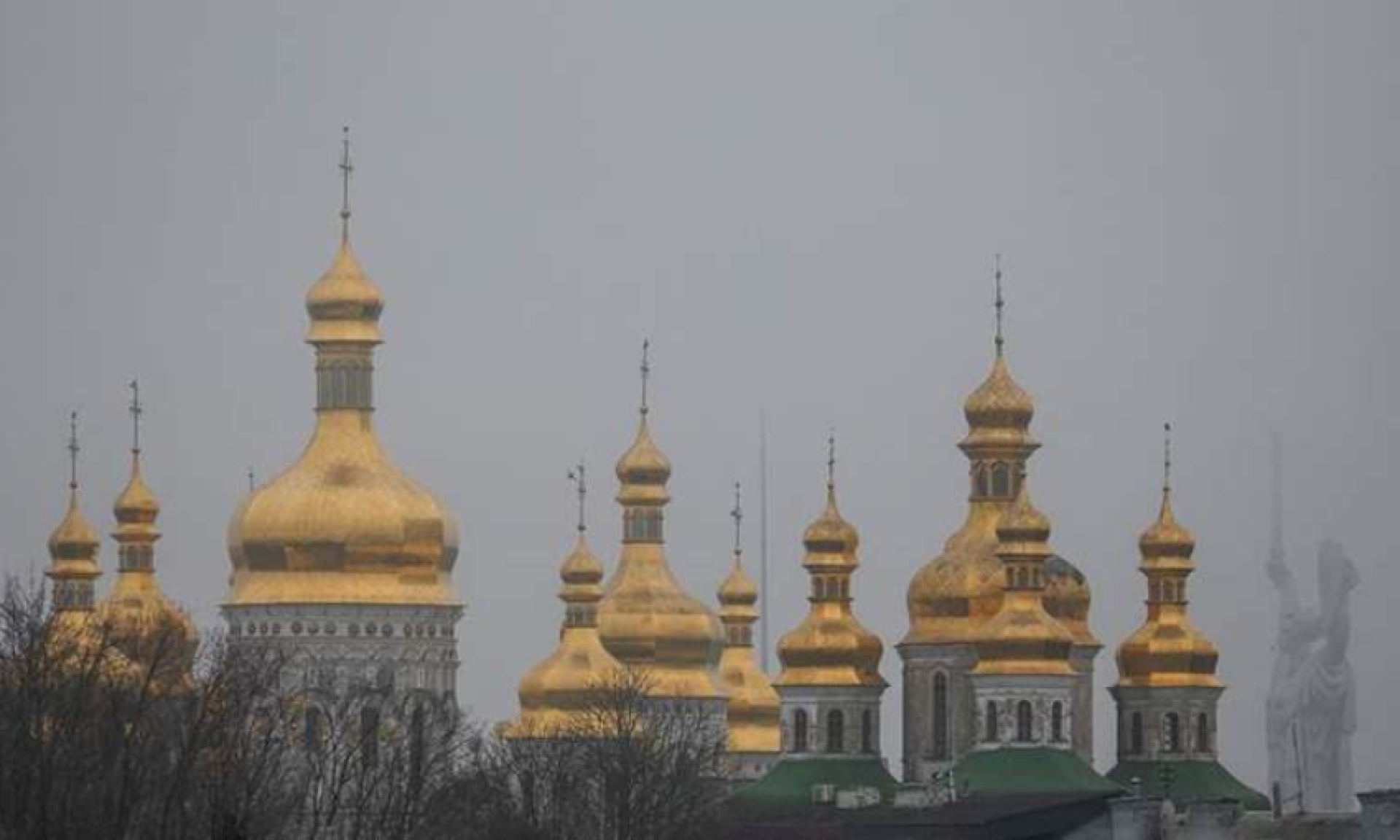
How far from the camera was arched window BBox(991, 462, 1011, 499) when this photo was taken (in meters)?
107

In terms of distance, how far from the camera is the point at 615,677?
383 ft

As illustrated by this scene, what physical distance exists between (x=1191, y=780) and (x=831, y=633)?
5.23 meters

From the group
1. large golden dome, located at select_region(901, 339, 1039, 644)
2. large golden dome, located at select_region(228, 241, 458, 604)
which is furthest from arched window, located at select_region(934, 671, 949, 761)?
large golden dome, located at select_region(228, 241, 458, 604)

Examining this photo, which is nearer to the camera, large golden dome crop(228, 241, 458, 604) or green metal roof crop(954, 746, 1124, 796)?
green metal roof crop(954, 746, 1124, 796)

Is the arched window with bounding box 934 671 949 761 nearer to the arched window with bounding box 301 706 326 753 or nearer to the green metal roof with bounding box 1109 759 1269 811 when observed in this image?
the green metal roof with bounding box 1109 759 1269 811

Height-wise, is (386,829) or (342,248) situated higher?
(342,248)

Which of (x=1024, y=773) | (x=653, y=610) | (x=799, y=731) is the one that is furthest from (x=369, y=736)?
(x=653, y=610)

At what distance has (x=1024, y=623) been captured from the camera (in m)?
103

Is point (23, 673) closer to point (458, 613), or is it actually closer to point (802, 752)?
point (802, 752)

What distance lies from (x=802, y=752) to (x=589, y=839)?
38.9 ft

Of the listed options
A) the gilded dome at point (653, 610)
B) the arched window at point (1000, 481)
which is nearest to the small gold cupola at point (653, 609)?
the gilded dome at point (653, 610)

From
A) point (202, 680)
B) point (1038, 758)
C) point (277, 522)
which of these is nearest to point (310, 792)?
point (202, 680)

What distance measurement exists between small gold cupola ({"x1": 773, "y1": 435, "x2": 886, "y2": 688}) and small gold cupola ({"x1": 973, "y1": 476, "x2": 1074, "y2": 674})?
4049 millimetres

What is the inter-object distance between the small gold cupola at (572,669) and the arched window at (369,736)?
5242 mm
